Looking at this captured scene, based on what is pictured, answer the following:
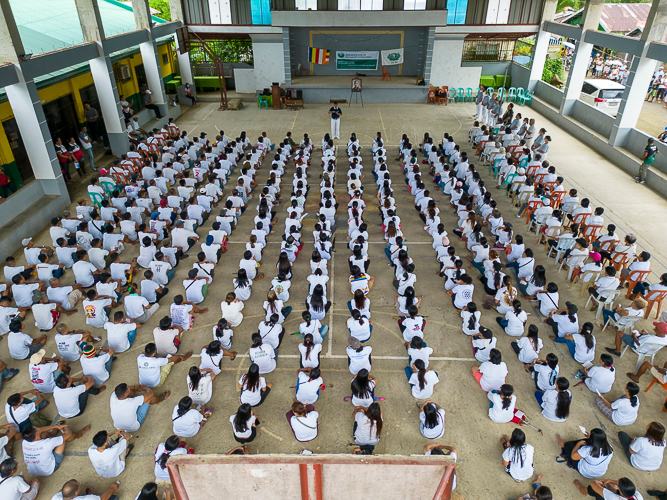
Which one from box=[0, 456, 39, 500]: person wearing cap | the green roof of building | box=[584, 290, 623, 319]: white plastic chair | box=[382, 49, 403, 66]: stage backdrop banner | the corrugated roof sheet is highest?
the green roof of building

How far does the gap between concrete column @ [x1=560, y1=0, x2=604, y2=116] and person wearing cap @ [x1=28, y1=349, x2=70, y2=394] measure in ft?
73.6

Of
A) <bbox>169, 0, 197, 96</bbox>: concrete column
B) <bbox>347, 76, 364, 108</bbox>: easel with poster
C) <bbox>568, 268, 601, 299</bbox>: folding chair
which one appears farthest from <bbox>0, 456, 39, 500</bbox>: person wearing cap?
<bbox>169, 0, 197, 96</bbox>: concrete column

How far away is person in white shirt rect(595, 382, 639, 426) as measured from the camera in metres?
6.12

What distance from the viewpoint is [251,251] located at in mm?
9906

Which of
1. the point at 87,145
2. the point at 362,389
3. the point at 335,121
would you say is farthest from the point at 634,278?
the point at 87,145

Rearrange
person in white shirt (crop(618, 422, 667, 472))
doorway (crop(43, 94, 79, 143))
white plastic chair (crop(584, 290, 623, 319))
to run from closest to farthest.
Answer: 1. person in white shirt (crop(618, 422, 667, 472))
2. white plastic chair (crop(584, 290, 623, 319))
3. doorway (crop(43, 94, 79, 143))

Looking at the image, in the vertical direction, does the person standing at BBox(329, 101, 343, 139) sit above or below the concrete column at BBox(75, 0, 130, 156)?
below

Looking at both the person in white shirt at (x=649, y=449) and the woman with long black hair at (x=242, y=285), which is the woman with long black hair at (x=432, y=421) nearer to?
the person in white shirt at (x=649, y=449)

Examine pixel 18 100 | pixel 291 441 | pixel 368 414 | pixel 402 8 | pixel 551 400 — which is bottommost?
pixel 291 441

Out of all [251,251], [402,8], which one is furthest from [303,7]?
[251,251]

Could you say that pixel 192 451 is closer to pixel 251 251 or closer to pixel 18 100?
pixel 251 251

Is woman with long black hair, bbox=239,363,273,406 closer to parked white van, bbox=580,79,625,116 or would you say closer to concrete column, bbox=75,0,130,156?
concrete column, bbox=75,0,130,156

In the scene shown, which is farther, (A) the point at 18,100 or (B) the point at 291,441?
(A) the point at 18,100

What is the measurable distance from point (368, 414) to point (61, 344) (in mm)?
5328
